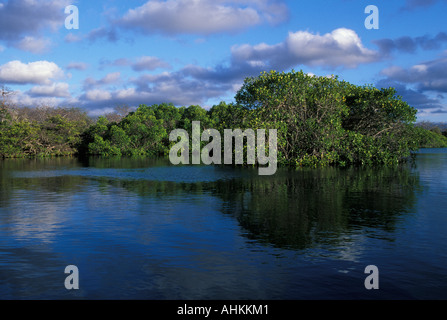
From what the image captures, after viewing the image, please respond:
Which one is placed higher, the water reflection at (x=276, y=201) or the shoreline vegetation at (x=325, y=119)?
the shoreline vegetation at (x=325, y=119)

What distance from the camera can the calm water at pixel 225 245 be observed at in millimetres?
10227

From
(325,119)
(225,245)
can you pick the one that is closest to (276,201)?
(225,245)

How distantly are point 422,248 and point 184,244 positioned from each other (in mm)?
7987

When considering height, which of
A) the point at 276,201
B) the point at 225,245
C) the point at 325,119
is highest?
the point at 325,119

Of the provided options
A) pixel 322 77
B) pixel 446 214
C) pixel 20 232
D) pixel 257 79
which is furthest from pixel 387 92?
pixel 20 232

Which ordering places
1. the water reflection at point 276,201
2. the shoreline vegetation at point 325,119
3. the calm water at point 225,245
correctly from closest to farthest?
the calm water at point 225,245
the water reflection at point 276,201
the shoreline vegetation at point 325,119

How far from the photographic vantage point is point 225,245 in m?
14.1

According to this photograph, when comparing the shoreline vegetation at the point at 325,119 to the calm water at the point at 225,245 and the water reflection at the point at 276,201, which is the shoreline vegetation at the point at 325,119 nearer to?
the water reflection at the point at 276,201

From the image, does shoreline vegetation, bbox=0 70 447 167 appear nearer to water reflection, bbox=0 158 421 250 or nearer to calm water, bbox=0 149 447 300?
water reflection, bbox=0 158 421 250

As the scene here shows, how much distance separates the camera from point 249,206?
22.2 metres

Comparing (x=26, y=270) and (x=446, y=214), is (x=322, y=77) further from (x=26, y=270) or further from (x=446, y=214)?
(x=26, y=270)

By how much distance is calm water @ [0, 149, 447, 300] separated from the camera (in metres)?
10.2

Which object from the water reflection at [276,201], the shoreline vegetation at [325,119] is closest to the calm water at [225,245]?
the water reflection at [276,201]

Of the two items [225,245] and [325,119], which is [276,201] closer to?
[225,245]
